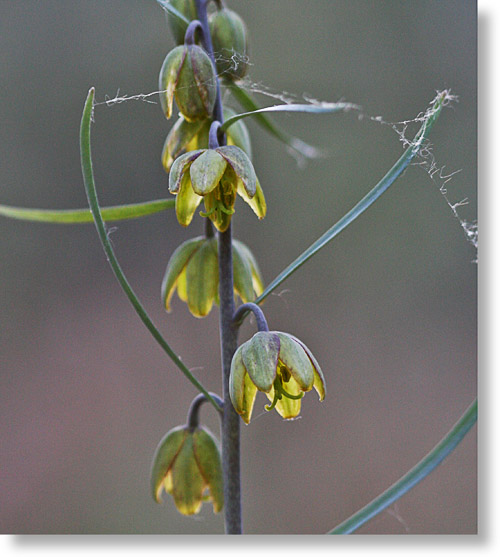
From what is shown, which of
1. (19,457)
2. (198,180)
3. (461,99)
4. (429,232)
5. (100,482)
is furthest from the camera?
(429,232)

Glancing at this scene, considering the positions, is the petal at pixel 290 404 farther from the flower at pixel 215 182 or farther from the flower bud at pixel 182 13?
the flower bud at pixel 182 13

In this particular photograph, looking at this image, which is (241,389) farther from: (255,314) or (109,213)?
(109,213)

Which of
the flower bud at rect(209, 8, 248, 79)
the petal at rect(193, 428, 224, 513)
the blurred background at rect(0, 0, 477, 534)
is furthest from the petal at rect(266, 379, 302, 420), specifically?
the blurred background at rect(0, 0, 477, 534)

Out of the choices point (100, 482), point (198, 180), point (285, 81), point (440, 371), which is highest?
point (285, 81)

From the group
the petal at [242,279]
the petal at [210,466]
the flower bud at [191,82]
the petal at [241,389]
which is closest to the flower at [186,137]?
the flower bud at [191,82]

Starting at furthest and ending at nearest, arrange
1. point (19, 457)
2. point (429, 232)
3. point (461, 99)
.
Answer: point (429, 232) < point (19, 457) < point (461, 99)

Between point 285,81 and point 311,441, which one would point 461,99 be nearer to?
point 285,81

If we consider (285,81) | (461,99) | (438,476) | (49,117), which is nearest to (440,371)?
(438,476)
